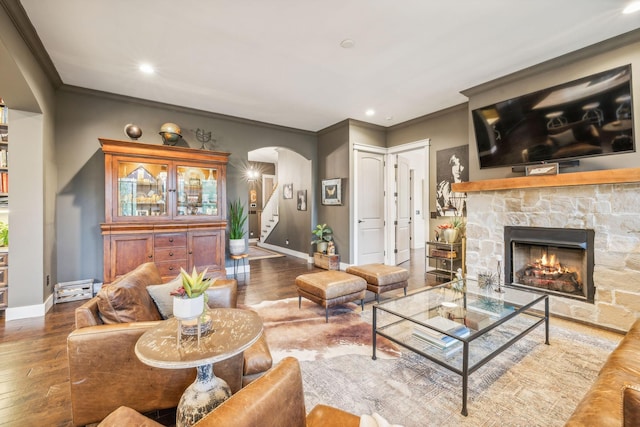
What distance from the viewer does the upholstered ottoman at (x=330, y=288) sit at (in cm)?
301

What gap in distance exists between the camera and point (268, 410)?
783mm

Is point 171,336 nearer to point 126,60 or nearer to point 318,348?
point 318,348

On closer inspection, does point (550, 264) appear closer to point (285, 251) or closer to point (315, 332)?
point (315, 332)

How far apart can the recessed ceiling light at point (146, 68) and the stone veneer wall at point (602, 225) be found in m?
4.67

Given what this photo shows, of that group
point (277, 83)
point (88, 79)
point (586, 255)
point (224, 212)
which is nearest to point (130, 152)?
point (88, 79)

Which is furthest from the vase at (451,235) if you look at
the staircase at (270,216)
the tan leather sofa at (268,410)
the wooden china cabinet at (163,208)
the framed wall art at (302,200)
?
the staircase at (270,216)

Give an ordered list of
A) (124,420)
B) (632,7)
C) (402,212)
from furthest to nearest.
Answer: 1. (402,212)
2. (632,7)
3. (124,420)

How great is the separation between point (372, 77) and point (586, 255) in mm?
3183

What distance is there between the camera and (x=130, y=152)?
386 centimetres

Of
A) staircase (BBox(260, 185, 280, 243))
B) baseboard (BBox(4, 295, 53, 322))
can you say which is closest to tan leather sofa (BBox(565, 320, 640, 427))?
baseboard (BBox(4, 295, 53, 322))

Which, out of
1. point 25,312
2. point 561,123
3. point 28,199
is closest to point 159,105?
point 28,199

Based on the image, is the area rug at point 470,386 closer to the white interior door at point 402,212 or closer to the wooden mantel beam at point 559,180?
the wooden mantel beam at point 559,180

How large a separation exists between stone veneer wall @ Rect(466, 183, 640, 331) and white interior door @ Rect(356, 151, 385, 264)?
8.18 feet

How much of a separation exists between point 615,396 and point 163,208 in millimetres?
4759
